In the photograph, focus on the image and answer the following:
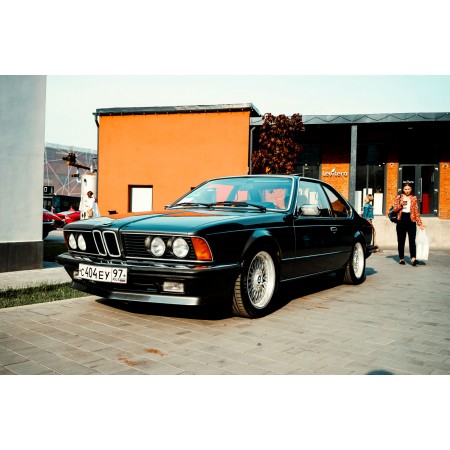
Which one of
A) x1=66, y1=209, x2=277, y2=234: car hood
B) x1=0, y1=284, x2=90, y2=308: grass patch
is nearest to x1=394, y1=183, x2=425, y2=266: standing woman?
x1=66, y1=209, x2=277, y2=234: car hood

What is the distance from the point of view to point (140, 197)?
19.1 m

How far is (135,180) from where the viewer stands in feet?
62.1

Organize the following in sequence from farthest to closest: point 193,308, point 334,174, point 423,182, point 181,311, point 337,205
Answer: point 334,174
point 423,182
point 337,205
point 193,308
point 181,311

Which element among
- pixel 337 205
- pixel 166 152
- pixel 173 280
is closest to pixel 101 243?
pixel 173 280

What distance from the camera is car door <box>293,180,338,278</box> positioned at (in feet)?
16.7

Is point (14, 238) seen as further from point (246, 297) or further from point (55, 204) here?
point (55, 204)

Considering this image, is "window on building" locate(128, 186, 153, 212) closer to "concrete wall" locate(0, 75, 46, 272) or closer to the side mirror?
"concrete wall" locate(0, 75, 46, 272)

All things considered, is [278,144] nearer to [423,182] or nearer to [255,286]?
[423,182]

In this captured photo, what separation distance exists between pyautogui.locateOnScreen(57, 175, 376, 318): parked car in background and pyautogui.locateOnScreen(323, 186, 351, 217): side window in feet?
1.51

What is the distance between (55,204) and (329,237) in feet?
126

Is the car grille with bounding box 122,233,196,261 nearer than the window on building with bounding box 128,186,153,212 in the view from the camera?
Yes

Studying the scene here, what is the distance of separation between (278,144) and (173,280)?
12.7 metres

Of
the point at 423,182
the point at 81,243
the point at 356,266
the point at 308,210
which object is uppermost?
the point at 423,182

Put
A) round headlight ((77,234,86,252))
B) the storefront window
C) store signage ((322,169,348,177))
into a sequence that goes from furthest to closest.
A: 1. store signage ((322,169,348,177))
2. the storefront window
3. round headlight ((77,234,86,252))
